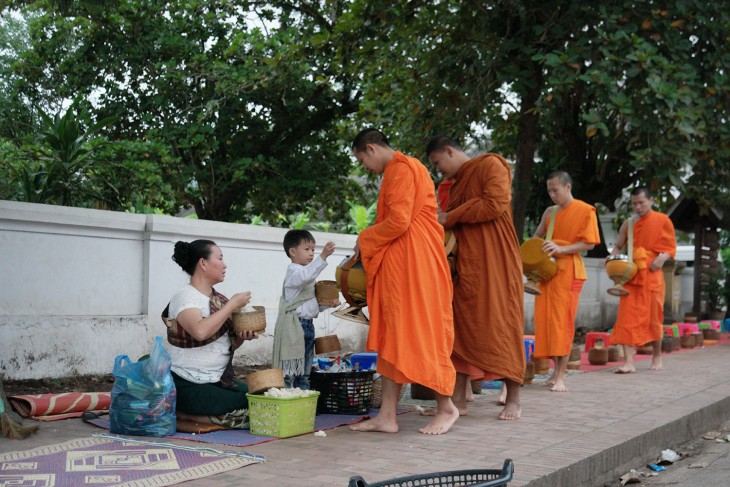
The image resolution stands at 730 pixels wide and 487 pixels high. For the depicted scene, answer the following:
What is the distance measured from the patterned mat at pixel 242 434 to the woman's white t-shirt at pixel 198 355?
354mm

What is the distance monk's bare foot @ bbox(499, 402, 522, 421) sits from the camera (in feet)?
19.0

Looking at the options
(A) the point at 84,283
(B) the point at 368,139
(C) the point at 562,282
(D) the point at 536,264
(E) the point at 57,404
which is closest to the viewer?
(B) the point at 368,139

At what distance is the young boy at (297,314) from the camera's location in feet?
18.8

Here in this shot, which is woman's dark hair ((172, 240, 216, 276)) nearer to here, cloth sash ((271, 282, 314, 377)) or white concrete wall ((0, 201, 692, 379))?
cloth sash ((271, 282, 314, 377))

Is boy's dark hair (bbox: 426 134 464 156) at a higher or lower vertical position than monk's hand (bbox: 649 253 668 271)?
higher

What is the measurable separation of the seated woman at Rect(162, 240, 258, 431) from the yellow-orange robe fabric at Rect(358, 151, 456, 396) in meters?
0.77

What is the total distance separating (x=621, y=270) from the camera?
345 inches

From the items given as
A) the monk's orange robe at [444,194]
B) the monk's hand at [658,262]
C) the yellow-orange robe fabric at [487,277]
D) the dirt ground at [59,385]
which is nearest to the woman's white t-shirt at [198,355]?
the yellow-orange robe fabric at [487,277]

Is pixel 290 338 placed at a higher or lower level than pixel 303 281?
lower

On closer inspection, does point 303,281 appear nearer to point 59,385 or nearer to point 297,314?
point 297,314

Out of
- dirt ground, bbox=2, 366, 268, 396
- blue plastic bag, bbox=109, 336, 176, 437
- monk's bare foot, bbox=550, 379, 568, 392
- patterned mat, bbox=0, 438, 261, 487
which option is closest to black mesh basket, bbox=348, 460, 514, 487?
patterned mat, bbox=0, 438, 261, 487

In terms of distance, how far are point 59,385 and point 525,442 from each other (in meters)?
3.64

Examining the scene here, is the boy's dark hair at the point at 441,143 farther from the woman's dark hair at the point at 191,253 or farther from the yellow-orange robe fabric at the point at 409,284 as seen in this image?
the woman's dark hair at the point at 191,253

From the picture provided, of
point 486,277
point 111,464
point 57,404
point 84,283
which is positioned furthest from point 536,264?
point 111,464
